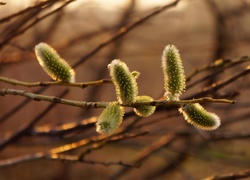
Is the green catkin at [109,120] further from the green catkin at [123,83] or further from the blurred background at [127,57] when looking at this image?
the blurred background at [127,57]

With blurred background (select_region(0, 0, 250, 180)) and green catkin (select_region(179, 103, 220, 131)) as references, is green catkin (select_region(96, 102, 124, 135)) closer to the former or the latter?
green catkin (select_region(179, 103, 220, 131))

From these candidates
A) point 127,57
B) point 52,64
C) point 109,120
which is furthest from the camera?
point 127,57

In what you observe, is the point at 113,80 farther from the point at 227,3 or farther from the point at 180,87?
the point at 227,3

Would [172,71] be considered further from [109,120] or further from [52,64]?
[52,64]

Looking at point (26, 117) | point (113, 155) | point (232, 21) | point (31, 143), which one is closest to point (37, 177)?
point (26, 117)

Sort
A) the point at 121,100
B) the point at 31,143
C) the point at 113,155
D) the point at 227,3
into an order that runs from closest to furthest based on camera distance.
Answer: the point at 121,100 < the point at 31,143 < the point at 227,3 < the point at 113,155

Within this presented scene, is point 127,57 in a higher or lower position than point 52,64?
higher

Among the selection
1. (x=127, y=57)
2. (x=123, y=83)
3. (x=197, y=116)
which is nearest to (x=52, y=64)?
(x=123, y=83)
